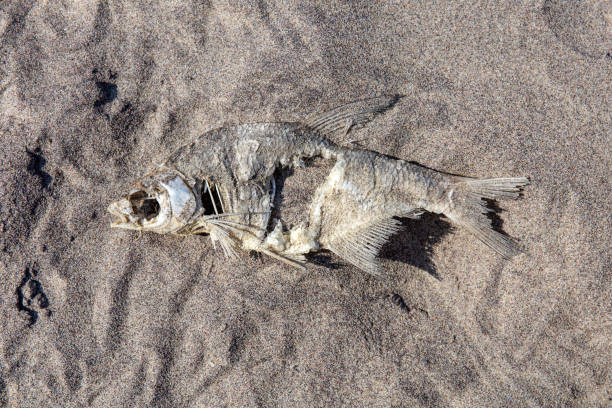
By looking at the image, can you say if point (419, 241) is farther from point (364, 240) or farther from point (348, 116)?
point (348, 116)

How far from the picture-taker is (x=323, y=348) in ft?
9.64

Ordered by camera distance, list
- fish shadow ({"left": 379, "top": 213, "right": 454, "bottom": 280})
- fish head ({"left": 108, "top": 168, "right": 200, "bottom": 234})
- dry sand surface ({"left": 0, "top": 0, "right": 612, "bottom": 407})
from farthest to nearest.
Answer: fish shadow ({"left": 379, "top": 213, "right": 454, "bottom": 280}) → dry sand surface ({"left": 0, "top": 0, "right": 612, "bottom": 407}) → fish head ({"left": 108, "top": 168, "right": 200, "bottom": 234})

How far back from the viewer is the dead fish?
2828mm

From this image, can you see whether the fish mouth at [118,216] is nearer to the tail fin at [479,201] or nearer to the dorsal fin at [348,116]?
the dorsal fin at [348,116]

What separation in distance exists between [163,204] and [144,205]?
0.30m

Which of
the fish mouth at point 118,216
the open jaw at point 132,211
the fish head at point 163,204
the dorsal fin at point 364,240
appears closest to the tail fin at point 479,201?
the dorsal fin at point 364,240

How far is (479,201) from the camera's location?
2.86m

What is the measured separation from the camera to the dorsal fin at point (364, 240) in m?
2.83

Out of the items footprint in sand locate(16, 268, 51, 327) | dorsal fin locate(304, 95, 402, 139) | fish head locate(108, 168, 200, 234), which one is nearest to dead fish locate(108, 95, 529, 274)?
fish head locate(108, 168, 200, 234)

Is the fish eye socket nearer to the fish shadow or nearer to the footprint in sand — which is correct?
the footprint in sand

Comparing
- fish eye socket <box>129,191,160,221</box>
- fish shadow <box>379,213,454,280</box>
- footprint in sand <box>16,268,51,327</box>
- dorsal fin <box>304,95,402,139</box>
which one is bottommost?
footprint in sand <box>16,268,51,327</box>

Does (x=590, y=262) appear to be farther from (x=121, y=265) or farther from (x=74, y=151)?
(x=74, y=151)

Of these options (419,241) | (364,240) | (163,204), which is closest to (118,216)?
(163,204)

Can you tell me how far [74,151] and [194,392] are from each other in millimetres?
2249
